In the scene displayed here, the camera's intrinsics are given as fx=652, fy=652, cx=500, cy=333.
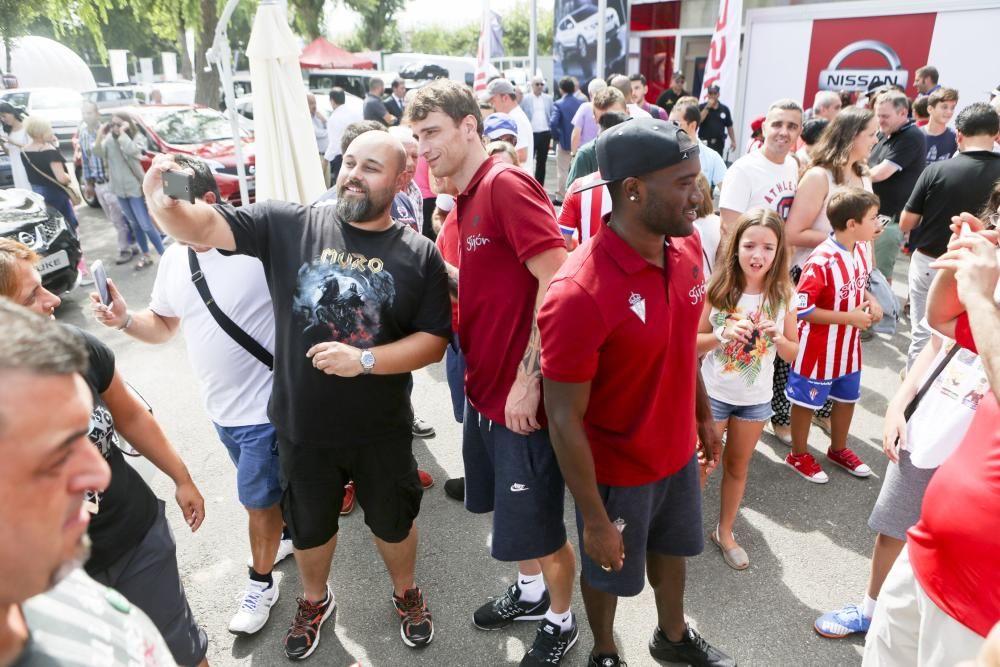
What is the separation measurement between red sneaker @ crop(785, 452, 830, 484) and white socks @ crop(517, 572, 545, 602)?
1.92m

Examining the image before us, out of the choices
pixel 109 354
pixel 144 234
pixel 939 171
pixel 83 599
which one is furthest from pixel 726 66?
pixel 83 599

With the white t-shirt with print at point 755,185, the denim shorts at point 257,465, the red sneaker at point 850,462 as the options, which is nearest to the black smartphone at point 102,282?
the denim shorts at point 257,465

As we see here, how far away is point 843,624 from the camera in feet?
8.95

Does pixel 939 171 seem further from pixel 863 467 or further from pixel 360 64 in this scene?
pixel 360 64

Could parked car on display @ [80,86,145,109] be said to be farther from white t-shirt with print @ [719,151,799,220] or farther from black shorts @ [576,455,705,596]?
black shorts @ [576,455,705,596]

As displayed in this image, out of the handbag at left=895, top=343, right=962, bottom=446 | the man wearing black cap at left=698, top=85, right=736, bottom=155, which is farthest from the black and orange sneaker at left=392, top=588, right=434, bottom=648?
the man wearing black cap at left=698, top=85, right=736, bottom=155

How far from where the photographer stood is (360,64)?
31.2 meters

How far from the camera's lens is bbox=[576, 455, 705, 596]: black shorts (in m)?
2.21

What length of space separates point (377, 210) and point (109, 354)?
992 millimetres

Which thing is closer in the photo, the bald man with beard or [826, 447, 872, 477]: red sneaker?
the bald man with beard

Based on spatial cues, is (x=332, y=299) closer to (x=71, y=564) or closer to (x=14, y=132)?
(x=71, y=564)

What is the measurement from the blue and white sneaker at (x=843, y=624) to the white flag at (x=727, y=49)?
7934mm

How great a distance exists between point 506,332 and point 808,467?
2.51 metres

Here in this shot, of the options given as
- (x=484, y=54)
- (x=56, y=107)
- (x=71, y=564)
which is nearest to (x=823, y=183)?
(x=71, y=564)
